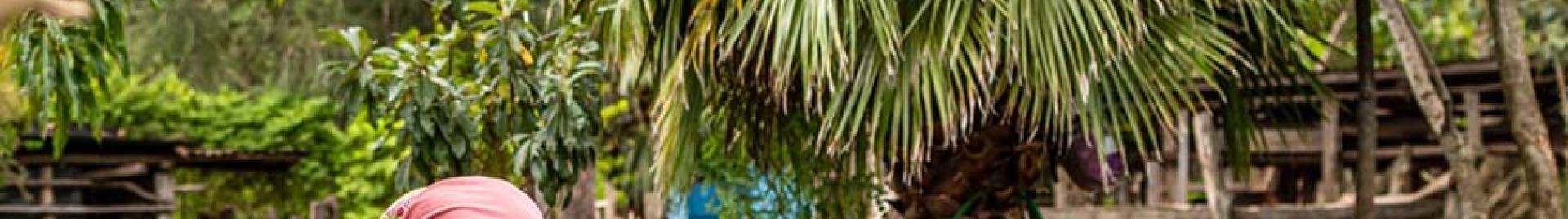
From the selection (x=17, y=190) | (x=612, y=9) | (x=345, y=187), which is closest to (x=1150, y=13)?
(x=612, y=9)

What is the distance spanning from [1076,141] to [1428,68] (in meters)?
2.55

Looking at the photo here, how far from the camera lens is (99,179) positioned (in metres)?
15.0

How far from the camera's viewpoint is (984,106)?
5.70 meters

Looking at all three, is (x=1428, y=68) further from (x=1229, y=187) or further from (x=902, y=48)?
(x=1229, y=187)

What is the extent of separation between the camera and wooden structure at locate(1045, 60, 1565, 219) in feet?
38.5

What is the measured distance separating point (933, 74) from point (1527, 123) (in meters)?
2.84

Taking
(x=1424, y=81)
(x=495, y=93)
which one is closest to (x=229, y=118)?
(x=495, y=93)

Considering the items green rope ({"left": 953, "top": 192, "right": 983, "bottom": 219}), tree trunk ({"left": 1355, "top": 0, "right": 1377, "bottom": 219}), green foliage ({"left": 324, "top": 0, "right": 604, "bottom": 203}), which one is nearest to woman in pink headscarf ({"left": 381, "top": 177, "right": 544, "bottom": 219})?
green rope ({"left": 953, "top": 192, "right": 983, "bottom": 219})

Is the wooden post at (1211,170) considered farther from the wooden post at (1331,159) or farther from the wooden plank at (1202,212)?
A: the wooden post at (1331,159)

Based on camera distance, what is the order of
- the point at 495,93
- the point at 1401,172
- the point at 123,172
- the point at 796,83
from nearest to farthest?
the point at 796,83 → the point at 495,93 → the point at 1401,172 → the point at 123,172

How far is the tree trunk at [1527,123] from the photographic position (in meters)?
7.26

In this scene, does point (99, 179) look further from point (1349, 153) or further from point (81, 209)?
point (1349, 153)

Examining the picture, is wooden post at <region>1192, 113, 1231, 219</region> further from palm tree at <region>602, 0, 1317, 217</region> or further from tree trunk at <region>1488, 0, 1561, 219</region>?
palm tree at <region>602, 0, 1317, 217</region>

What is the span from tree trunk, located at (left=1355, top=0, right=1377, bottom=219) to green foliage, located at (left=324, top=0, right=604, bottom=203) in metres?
2.55
